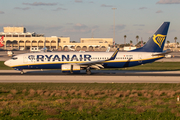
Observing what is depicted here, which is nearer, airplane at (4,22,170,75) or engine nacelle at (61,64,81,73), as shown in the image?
engine nacelle at (61,64,81,73)

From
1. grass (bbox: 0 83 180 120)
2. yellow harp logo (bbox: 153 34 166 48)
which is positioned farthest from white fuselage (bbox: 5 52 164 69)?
grass (bbox: 0 83 180 120)

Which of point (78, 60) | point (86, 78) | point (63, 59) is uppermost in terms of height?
point (63, 59)

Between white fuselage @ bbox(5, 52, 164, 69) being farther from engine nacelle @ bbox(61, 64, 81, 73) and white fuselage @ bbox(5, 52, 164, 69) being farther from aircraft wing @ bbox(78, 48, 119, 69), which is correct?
engine nacelle @ bbox(61, 64, 81, 73)

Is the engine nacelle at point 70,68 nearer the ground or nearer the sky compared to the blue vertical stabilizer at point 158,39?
nearer the ground

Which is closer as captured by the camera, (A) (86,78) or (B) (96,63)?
(A) (86,78)

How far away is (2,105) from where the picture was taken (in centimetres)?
1869

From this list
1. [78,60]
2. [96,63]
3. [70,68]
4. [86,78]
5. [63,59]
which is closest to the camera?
[86,78]

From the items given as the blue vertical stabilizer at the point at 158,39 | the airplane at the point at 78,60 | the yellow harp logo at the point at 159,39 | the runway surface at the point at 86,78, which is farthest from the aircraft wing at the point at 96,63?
the yellow harp logo at the point at 159,39

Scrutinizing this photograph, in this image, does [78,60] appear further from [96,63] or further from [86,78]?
[86,78]

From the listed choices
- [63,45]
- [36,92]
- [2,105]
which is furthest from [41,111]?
[63,45]

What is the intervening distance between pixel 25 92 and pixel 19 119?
981 cm

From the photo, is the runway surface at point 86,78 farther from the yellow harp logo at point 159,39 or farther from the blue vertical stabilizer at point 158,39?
the yellow harp logo at point 159,39

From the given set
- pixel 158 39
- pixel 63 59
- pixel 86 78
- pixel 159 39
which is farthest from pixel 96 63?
pixel 159 39

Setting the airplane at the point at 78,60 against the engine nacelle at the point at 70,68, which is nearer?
the engine nacelle at the point at 70,68
